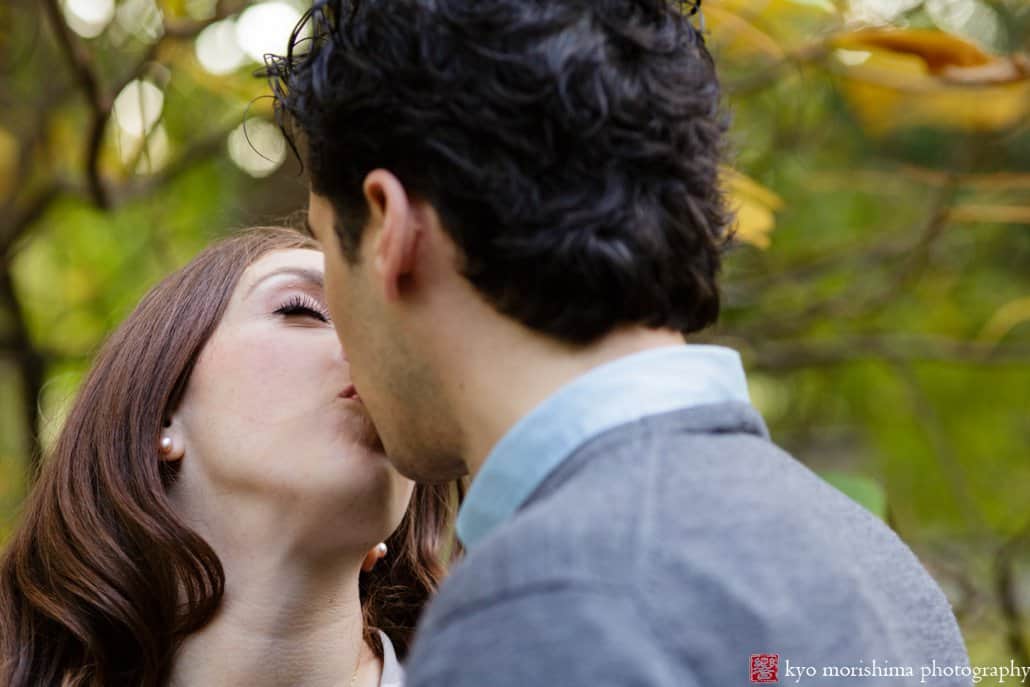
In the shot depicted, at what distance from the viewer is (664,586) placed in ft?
3.44

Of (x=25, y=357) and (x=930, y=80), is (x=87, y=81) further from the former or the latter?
(x=930, y=80)

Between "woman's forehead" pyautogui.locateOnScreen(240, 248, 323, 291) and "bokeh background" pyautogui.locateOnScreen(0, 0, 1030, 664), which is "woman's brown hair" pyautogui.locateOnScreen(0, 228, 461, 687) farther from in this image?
"bokeh background" pyautogui.locateOnScreen(0, 0, 1030, 664)

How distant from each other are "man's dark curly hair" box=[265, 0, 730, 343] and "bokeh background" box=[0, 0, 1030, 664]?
0.96 m

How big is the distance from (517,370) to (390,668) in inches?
45.4

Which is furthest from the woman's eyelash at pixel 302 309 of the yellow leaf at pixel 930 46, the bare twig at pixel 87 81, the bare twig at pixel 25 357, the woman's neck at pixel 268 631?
the bare twig at pixel 25 357

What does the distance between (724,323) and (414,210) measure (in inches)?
112

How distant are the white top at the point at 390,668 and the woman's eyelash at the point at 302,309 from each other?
0.65m

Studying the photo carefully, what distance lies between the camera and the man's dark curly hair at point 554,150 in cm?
128

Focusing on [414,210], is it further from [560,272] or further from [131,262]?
[131,262]

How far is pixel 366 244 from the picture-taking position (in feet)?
4.64

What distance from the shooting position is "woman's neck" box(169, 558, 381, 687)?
80.8 inches

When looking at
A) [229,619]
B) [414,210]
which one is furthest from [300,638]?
[414,210]

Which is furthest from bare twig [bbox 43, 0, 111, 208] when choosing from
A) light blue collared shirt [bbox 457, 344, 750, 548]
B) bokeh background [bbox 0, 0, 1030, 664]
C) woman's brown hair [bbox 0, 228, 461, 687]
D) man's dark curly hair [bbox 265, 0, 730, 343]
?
light blue collared shirt [bbox 457, 344, 750, 548]

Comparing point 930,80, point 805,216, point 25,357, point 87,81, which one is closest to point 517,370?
point 930,80
